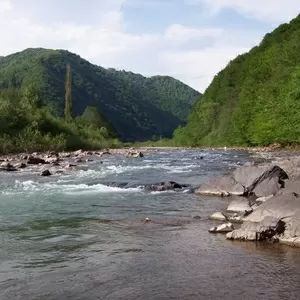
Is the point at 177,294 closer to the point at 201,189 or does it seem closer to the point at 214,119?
the point at 201,189

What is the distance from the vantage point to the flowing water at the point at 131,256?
8.12 meters

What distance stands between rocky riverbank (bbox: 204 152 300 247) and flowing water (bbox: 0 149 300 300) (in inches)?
18.6

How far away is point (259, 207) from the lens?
44.1 feet

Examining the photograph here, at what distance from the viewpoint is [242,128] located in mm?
79750

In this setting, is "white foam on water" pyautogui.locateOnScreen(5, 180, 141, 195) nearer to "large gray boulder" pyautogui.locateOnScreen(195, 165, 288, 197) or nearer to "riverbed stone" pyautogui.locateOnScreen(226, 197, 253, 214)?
"large gray boulder" pyautogui.locateOnScreen(195, 165, 288, 197)

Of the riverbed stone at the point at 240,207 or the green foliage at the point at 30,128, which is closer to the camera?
the riverbed stone at the point at 240,207

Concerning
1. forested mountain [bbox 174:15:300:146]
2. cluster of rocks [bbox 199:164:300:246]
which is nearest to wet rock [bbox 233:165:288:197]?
cluster of rocks [bbox 199:164:300:246]

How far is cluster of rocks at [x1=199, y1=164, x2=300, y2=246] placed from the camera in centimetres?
1128

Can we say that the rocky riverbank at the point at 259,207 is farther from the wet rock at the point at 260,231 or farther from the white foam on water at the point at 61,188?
the white foam on water at the point at 61,188

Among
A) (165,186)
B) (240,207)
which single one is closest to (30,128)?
(165,186)

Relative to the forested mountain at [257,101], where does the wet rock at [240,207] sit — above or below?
below

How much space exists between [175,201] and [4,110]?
43363mm

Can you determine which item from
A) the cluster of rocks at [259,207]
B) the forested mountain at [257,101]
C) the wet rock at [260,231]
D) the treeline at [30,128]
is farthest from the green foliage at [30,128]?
the wet rock at [260,231]

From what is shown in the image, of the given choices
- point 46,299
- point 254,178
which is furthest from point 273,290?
Answer: point 254,178
